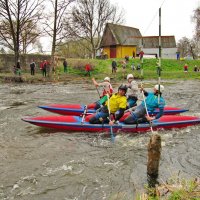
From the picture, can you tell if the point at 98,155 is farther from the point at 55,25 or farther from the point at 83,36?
the point at 83,36

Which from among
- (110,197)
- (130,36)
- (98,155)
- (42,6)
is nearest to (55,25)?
(42,6)

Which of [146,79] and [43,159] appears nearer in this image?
[43,159]

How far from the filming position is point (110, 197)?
255 inches

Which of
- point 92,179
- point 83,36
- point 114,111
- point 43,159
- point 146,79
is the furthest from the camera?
point 83,36

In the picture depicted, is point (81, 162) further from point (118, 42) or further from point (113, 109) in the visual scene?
point (118, 42)

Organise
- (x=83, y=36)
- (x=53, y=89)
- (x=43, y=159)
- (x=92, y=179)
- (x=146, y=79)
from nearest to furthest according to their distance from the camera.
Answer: (x=92, y=179) < (x=43, y=159) < (x=53, y=89) < (x=146, y=79) < (x=83, y=36)

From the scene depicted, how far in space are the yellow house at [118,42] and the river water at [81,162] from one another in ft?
125

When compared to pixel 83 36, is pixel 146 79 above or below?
below

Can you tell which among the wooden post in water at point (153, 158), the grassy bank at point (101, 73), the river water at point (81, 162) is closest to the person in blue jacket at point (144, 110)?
the river water at point (81, 162)

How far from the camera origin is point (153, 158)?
23.0ft

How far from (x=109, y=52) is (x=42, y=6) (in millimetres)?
19837

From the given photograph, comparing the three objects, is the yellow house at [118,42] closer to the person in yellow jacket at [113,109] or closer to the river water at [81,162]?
the river water at [81,162]

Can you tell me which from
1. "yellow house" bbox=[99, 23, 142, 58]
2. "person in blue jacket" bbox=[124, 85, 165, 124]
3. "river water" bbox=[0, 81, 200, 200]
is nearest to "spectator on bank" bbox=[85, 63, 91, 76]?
"yellow house" bbox=[99, 23, 142, 58]

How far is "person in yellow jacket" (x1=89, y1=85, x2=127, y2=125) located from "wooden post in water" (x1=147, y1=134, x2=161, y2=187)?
3.18 m
